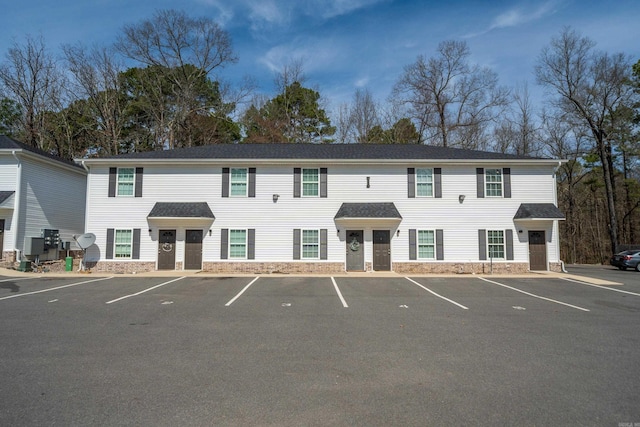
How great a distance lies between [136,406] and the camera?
3.55m

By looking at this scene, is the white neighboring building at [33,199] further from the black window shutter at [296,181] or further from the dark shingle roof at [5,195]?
the black window shutter at [296,181]

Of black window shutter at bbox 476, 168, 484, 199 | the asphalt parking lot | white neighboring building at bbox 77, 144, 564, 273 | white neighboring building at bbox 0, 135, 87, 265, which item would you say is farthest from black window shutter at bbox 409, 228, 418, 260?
white neighboring building at bbox 0, 135, 87, 265

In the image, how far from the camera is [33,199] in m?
18.3

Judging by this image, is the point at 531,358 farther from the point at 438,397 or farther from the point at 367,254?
the point at 367,254

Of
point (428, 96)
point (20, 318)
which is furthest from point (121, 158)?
point (428, 96)

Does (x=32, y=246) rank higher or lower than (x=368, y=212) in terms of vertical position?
lower

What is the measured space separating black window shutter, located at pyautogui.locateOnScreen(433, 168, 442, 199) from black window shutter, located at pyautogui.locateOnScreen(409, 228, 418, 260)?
2095 millimetres

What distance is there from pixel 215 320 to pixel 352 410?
4612mm

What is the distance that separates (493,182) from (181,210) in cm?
1502

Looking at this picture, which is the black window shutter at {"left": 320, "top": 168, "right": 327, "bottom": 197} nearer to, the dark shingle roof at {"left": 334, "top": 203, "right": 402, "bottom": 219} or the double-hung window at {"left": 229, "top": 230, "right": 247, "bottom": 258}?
the dark shingle roof at {"left": 334, "top": 203, "right": 402, "bottom": 219}

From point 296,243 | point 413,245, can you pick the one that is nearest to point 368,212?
point 413,245

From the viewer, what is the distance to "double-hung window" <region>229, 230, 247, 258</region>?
657 inches

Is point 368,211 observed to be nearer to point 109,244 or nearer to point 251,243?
point 251,243

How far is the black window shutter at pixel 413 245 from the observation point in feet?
54.7
